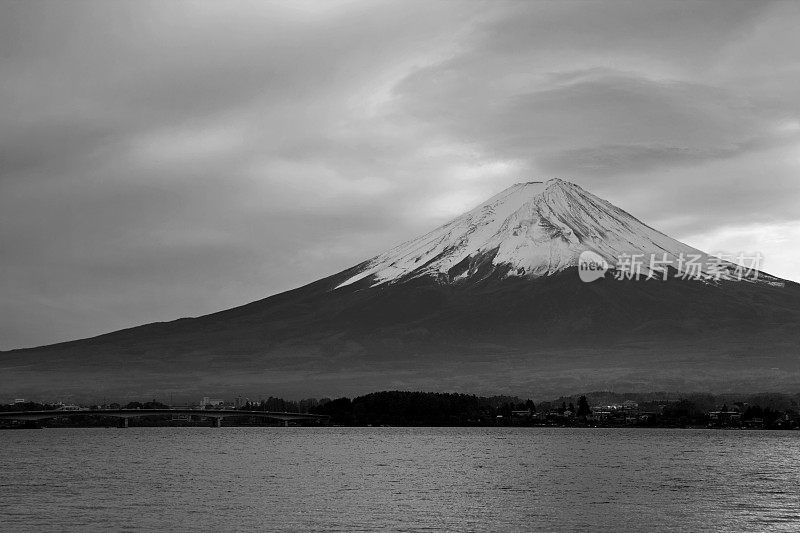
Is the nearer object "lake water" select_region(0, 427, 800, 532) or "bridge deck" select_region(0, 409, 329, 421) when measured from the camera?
"lake water" select_region(0, 427, 800, 532)

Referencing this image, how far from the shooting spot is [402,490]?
67.7 meters

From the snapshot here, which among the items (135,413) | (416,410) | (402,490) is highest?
(416,410)

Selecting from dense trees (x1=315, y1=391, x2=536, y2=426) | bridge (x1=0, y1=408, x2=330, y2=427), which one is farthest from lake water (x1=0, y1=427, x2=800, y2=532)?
dense trees (x1=315, y1=391, x2=536, y2=426)

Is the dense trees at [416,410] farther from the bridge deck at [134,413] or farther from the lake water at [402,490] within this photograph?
the lake water at [402,490]

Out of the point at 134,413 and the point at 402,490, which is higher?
the point at 134,413

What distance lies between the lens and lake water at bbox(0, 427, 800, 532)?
5219 cm

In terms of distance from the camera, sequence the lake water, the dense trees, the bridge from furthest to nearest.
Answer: the dense trees < the bridge < the lake water

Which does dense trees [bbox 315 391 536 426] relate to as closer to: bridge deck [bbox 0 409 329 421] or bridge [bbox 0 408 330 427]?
bridge [bbox 0 408 330 427]

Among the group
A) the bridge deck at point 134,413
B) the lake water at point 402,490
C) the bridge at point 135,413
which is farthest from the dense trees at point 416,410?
the lake water at point 402,490

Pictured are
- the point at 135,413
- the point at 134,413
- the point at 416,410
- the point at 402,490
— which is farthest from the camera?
the point at 416,410

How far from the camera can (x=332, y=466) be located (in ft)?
295

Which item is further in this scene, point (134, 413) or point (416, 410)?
point (416, 410)

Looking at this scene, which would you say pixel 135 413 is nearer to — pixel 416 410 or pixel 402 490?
pixel 416 410

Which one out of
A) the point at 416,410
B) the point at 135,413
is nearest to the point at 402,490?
the point at 135,413
